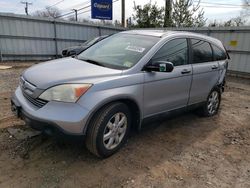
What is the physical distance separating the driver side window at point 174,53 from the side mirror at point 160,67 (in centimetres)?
14

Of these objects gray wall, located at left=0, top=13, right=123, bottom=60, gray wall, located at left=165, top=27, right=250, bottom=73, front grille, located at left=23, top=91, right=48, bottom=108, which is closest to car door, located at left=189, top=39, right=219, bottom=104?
front grille, located at left=23, top=91, right=48, bottom=108

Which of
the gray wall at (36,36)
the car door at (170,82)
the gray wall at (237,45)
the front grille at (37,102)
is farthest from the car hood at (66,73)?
the gray wall at (36,36)

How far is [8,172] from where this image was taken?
9.25 ft

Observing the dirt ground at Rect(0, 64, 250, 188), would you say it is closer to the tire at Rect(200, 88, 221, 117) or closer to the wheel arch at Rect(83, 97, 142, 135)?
the wheel arch at Rect(83, 97, 142, 135)

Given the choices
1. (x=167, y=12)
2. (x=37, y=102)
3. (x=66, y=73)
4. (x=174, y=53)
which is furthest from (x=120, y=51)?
(x=167, y=12)

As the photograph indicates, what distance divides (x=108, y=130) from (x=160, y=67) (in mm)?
1105

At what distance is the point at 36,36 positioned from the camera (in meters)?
13.3

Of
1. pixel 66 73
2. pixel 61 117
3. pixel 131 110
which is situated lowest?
pixel 131 110

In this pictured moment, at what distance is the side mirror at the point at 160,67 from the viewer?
10.7ft

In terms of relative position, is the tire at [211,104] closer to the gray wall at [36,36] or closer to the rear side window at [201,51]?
the rear side window at [201,51]

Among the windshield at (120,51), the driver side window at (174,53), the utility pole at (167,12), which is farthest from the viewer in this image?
the utility pole at (167,12)

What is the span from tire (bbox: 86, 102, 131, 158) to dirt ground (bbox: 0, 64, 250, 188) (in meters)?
0.15

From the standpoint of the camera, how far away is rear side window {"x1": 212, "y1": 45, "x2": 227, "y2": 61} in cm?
495

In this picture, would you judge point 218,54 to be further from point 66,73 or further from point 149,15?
point 149,15
